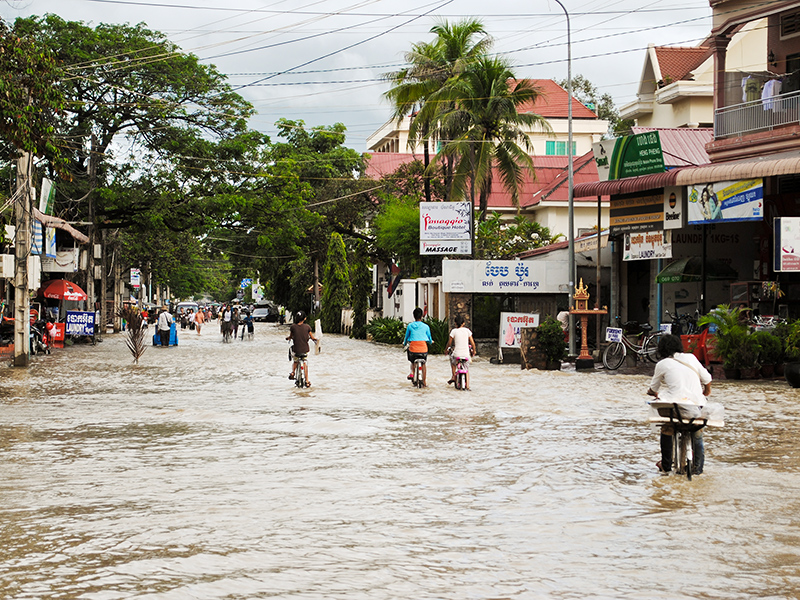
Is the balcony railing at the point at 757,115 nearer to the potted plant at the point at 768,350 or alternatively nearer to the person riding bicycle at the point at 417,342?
the potted plant at the point at 768,350

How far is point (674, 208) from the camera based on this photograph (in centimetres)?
2598

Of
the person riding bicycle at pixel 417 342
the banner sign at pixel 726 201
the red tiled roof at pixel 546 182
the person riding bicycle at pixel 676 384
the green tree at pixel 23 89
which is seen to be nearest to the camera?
Result: the person riding bicycle at pixel 676 384

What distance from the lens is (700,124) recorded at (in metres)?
41.6

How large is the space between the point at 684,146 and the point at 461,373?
47.0ft

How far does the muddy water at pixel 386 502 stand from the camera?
6.16 m

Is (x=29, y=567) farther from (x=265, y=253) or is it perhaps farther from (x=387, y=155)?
(x=387, y=155)

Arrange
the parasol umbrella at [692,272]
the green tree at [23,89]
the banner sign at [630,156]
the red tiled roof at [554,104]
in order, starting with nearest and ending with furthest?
the green tree at [23,89]
the banner sign at [630,156]
the parasol umbrella at [692,272]
the red tiled roof at [554,104]

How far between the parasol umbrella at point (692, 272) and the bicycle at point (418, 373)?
9.60 m

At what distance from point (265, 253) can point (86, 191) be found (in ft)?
85.4

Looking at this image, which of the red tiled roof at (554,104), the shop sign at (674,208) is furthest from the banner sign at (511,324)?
the red tiled roof at (554,104)

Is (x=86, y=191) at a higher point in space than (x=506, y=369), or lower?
higher

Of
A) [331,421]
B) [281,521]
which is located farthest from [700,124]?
[281,521]

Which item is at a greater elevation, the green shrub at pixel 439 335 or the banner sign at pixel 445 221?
the banner sign at pixel 445 221

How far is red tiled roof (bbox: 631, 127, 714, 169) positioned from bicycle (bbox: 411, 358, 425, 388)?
11.8 meters
